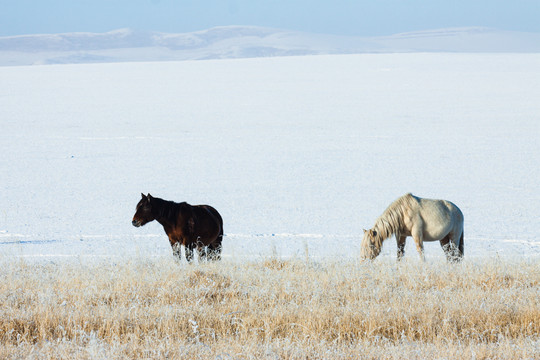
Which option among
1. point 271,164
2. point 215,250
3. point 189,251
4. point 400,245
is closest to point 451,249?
point 400,245

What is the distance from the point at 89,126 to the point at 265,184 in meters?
11.9

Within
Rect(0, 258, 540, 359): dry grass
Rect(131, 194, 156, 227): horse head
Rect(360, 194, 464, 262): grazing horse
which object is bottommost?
Rect(0, 258, 540, 359): dry grass

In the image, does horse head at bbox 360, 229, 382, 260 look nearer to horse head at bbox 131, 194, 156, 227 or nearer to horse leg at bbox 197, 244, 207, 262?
horse leg at bbox 197, 244, 207, 262

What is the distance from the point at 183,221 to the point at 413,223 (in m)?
1.94

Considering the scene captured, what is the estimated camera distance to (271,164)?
51.0 ft

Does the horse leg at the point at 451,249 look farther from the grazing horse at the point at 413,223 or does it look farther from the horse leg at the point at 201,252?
the horse leg at the point at 201,252

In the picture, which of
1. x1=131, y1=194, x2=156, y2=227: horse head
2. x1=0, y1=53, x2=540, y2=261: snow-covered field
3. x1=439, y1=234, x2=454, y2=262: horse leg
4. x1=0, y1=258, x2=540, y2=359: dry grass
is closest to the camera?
x1=0, y1=258, x2=540, y2=359: dry grass

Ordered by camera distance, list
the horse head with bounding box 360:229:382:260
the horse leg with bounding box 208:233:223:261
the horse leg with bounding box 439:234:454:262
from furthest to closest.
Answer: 1. the horse leg with bounding box 208:233:223:261
2. the horse leg with bounding box 439:234:454:262
3. the horse head with bounding box 360:229:382:260

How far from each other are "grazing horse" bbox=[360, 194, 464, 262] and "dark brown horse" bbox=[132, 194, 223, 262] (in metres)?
1.36

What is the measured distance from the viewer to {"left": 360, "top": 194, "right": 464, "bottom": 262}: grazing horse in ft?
19.2

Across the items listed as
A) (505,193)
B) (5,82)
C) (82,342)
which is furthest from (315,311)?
(5,82)

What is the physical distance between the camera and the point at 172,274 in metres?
5.48

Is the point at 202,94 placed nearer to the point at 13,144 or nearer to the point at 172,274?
the point at 13,144

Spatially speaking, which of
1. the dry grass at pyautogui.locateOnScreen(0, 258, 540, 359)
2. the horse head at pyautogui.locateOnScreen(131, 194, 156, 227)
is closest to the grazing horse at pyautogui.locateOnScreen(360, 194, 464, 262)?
the dry grass at pyautogui.locateOnScreen(0, 258, 540, 359)
